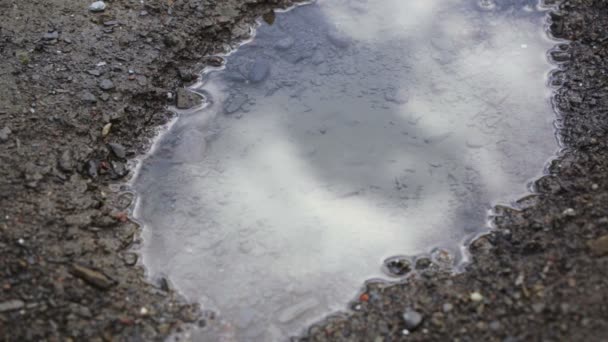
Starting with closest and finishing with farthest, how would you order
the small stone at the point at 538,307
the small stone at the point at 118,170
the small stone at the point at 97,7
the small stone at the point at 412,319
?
the small stone at the point at 538,307, the small stone at the point at 412,319, the small stone at the point at 118,170, the small stone at the point at 97,7

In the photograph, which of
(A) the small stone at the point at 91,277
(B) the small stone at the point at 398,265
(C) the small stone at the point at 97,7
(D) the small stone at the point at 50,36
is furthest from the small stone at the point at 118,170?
(B) the small stone at the point at 398,265

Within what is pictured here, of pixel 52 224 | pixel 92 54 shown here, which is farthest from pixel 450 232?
pixel 92 54

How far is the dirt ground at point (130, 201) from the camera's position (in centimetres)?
247

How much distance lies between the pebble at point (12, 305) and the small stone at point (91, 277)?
0.24 meters

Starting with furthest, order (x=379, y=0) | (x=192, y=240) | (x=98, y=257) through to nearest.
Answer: (x=379, y=0) < (x=192, y=240) < (x=98, y=257)

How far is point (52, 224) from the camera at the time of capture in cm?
274

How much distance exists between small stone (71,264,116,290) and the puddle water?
0.82 feet

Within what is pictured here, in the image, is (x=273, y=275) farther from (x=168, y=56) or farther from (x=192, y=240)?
(x=168, y=56)

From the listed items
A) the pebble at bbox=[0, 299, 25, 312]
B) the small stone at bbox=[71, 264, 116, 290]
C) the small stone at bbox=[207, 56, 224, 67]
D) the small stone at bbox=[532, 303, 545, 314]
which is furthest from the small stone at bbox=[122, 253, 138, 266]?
the small stone at bbox=[532, 303, 545, 314]

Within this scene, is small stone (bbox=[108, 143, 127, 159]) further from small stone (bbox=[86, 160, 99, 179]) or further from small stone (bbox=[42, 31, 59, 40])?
small stone (bbox=[42, 31, 59, 40])

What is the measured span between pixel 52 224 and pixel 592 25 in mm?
3278

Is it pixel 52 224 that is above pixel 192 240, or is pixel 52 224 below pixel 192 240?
below

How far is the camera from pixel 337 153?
3236 mm

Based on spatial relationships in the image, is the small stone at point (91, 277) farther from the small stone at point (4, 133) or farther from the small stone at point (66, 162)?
the small stone at point (4, 133)
